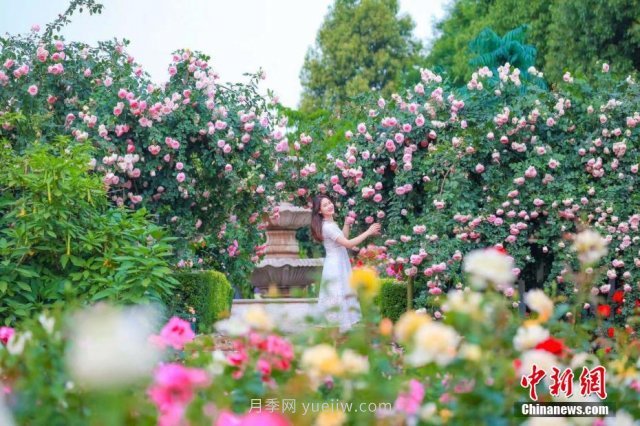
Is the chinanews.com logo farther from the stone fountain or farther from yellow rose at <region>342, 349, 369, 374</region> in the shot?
the stone fountain

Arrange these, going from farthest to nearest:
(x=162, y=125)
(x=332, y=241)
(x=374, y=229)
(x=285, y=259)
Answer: (x=285, y=259), (x=162, y=125), (x=332, y=241), (x=374, y=229)

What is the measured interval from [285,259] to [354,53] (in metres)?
15.5

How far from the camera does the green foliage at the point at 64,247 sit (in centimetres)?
481

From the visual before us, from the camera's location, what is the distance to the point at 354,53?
1096 inches

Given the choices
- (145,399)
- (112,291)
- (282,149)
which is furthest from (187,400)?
(282,149)

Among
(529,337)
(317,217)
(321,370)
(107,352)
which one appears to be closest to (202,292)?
(317,217)

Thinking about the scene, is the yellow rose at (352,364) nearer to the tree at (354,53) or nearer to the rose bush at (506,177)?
the rose bush at (506,177)

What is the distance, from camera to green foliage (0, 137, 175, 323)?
15.8ft

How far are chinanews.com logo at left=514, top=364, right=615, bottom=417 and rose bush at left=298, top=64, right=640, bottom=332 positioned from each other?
446 centimetres

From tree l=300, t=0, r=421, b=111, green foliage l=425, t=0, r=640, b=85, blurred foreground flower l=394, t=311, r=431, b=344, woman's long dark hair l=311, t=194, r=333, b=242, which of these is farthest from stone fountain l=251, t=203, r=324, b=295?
tree l=300, t=0, r=421, b=111

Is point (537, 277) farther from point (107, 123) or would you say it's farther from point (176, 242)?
point (107, 123)

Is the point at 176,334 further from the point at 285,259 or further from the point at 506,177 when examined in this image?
the point at 285,259

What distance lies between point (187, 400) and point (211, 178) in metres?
6.67

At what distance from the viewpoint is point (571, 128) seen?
706cm
